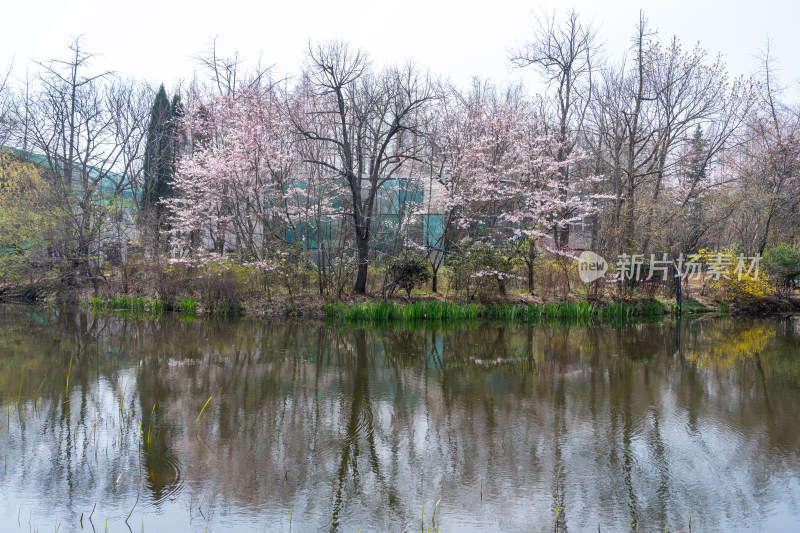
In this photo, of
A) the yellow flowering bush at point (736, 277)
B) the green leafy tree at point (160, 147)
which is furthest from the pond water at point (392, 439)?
the green leafy tree at point (160, 147)

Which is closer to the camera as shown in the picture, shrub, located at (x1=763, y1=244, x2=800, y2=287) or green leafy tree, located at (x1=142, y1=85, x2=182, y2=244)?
shrub, located at (x1=763, y1=244, x2=800, y2=287)

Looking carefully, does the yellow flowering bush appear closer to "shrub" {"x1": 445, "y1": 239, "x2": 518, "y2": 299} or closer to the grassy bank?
the grassy bank

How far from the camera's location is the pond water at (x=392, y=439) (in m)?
3.64

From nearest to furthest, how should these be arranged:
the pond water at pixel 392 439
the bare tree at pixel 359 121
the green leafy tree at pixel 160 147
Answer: the pond water at pixel 392 439 → the bare tree at pixel 359 121 → the green leafy tree at pixel 160 147

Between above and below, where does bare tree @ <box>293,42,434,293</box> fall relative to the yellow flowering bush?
above

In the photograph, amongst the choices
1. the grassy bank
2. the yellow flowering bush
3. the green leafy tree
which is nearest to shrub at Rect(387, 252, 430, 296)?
the grassy bank

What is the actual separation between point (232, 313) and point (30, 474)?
32.0 ft

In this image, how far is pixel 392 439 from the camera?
16.4 feet

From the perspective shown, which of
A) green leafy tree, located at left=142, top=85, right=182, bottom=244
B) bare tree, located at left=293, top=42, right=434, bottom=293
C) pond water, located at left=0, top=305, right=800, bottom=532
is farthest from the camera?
green leafy tree, located at left=142, top=85, right=182, bottom=244

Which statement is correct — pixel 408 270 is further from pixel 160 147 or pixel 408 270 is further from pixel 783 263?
pixel 160 147

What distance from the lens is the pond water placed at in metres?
3.64

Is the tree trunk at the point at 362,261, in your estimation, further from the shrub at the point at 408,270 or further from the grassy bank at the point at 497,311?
the grassy bank at the point at 497,311

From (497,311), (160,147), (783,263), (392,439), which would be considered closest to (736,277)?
(783,263)

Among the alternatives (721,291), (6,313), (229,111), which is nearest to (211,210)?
(229,111)
